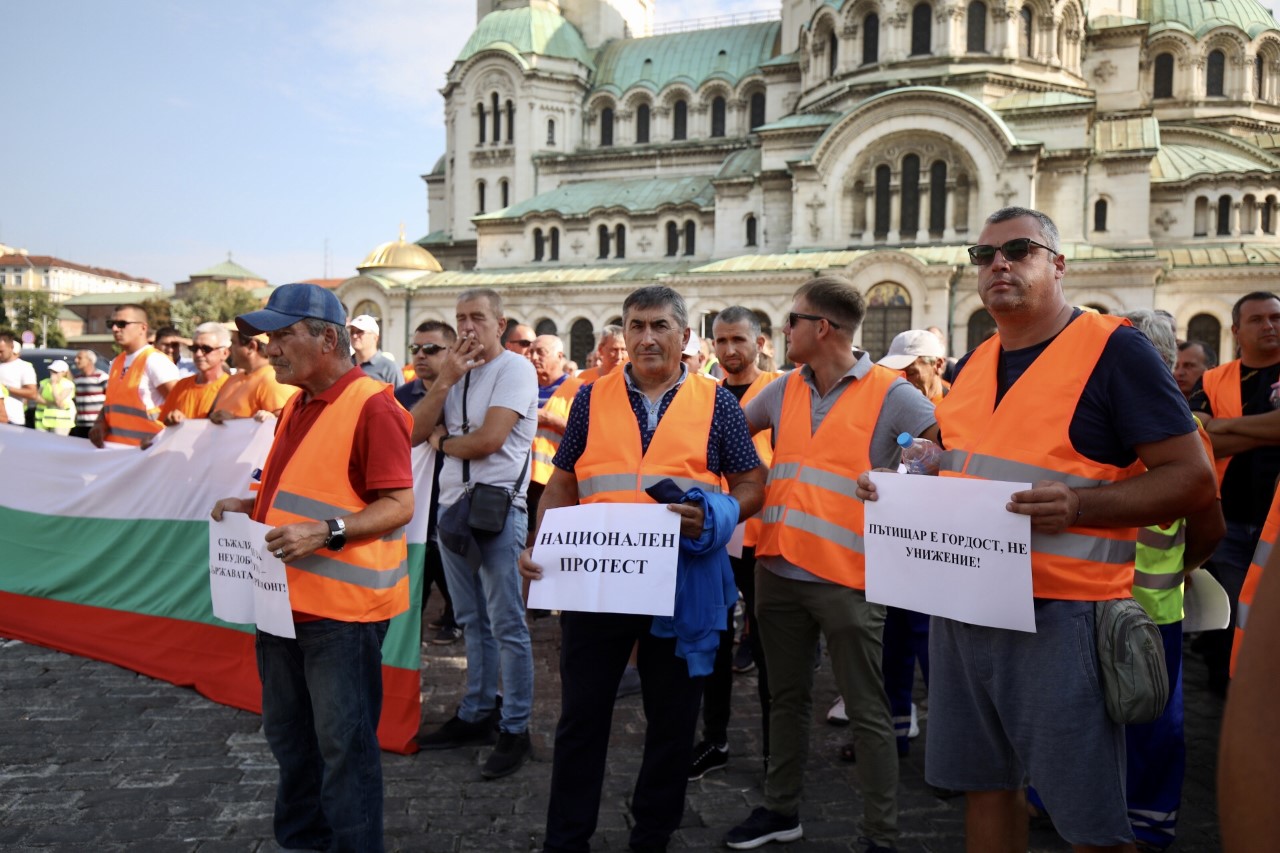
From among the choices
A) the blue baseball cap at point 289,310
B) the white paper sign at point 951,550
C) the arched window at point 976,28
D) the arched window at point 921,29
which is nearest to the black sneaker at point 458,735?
the blue baseball cap at point 289,310

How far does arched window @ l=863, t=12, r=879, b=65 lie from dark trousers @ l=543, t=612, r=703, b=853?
3738 cm

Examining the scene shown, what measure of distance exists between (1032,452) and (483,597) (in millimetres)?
3262

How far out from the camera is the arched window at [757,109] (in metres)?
44.1

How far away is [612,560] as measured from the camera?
11.0ft

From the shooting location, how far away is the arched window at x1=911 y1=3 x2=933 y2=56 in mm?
34750

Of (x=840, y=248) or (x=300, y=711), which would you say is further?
(x=840, y=248)

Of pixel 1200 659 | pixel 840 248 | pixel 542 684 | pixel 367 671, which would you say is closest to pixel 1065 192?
pixel 840 248

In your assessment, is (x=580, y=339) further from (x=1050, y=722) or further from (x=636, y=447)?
(x=1050, y=722)

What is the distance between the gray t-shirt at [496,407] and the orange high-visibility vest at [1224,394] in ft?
13.5

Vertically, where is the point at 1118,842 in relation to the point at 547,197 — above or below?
below

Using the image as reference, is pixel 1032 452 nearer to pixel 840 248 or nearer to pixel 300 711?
pixel 300 711

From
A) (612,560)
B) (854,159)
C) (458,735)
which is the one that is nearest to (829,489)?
(612,560)

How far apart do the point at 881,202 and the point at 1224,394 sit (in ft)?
99.7

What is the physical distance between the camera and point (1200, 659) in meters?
6.69
